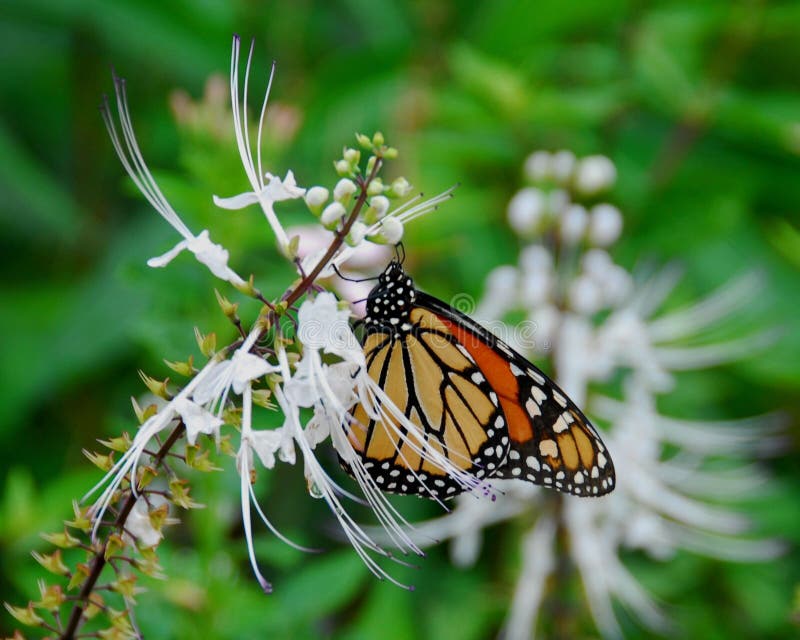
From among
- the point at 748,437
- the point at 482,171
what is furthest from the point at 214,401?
the point at 482,171

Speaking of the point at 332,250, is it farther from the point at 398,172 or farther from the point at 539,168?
the point at 398,172

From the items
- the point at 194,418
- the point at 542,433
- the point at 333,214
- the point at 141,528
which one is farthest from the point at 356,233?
the point at 542,433

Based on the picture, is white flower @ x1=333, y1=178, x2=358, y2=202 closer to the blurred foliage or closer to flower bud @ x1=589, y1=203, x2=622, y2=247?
the blurred foliage

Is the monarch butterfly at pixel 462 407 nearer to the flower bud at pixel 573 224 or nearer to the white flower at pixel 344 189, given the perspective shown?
the white flower at pixel 344 189

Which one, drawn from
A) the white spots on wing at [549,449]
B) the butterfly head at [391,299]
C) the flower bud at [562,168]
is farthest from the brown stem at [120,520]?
the flower bud at [562,168]

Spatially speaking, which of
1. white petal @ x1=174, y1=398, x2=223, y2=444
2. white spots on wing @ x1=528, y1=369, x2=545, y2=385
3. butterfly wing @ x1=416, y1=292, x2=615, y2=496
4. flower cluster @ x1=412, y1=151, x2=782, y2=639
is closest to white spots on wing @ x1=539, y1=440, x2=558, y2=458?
butterfly wing @ x1=416, y1=292, x2=615, y2=496

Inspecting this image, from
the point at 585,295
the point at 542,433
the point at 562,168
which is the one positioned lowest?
the point at 542,433

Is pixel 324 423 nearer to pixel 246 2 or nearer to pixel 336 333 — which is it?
pixel 336 333
